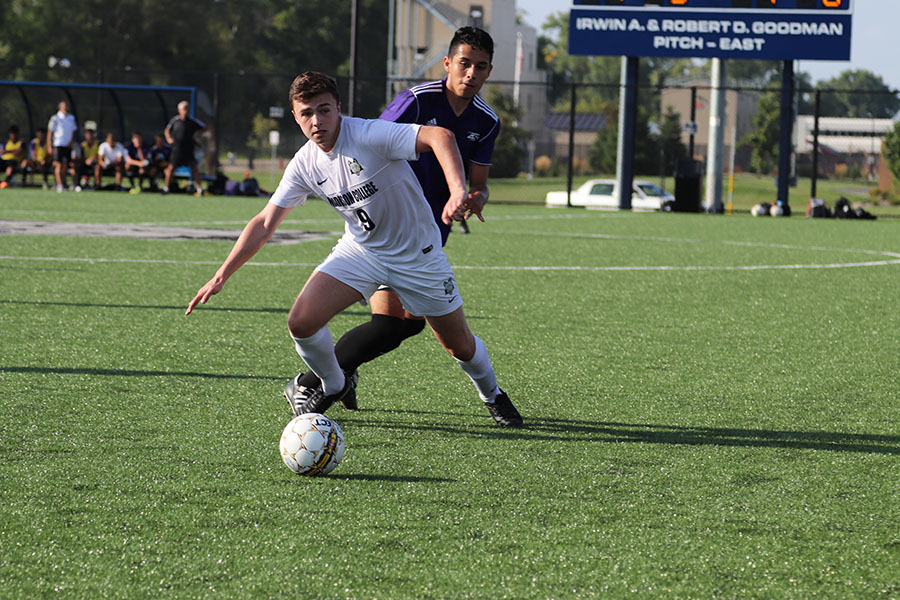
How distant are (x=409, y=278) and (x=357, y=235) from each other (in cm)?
32

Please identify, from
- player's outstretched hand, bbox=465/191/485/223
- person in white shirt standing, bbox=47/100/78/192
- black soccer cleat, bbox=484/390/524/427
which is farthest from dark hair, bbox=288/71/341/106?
person in white shirt standing, bbox=47/100/78/192

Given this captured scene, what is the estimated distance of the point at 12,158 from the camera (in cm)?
2734

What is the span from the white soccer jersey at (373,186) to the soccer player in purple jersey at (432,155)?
1.28 ft

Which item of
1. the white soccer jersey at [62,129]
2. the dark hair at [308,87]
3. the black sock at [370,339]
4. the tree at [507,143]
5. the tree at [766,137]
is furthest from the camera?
the tree at [766,137]

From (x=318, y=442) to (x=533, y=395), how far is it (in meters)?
1.87

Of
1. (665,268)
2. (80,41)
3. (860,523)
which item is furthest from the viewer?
(80,41)

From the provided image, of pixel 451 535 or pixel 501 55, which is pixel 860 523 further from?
pixel 501 55

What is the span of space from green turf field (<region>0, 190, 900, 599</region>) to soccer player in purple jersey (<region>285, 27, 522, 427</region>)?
215mm

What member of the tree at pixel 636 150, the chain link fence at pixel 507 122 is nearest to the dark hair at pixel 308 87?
the chain link fence at pixel 507 122

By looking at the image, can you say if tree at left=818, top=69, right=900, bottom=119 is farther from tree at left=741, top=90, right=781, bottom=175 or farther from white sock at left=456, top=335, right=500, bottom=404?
white sock at left=456, top=335, right=500, bottom=404

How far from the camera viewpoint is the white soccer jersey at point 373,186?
4.53 meters

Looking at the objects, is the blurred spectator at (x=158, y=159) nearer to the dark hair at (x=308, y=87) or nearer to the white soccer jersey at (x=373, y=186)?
the white soccer jersey at (x=373, y=186)

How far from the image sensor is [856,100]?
160m

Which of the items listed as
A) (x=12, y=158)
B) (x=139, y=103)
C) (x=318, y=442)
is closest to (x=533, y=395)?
(x=318, y=442)
